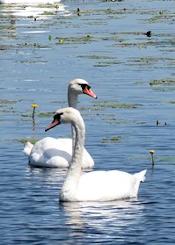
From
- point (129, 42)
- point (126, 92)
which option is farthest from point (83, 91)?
point (129, 42)

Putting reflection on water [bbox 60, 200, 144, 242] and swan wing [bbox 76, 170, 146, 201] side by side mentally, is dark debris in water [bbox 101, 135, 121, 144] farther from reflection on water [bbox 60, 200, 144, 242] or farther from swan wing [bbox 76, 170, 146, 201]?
reflection on water [bbox 60, 200, 144, 242]

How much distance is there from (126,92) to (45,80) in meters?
3.78

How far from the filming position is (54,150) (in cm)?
2180

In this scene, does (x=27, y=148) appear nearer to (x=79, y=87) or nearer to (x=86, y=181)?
(x=79, y=87)

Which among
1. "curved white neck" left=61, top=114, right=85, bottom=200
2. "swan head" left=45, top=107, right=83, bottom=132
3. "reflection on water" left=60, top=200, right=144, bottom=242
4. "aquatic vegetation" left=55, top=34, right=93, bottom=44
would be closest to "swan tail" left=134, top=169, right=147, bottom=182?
"reflection on water" left=60, top=200, right=144, bottom=242

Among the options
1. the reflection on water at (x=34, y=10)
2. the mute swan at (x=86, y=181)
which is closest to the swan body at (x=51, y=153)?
the mute swan at (x=86, y=181)

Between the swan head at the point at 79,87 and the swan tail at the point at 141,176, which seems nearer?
the swan tail at the point at 141,176

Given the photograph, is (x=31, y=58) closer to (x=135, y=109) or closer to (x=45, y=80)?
(x=45, y=80)

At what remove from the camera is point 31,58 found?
3766 cm

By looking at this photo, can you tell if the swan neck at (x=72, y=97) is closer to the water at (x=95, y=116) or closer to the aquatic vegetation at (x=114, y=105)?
the water at (x=95, y=116)

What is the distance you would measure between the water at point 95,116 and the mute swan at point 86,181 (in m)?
0.19

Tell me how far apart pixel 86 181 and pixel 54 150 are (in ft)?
11.6

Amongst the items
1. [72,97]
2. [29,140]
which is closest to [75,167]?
[72,97]

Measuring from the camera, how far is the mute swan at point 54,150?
21703 millimetres
